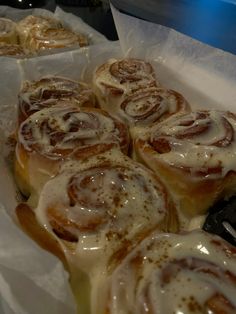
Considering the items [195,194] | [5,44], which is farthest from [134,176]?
[5,44]

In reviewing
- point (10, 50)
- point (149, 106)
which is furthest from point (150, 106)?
point (10, 50)

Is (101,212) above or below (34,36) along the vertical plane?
above

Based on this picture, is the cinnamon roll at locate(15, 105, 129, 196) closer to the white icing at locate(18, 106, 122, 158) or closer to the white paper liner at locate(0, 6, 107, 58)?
the white icing at locate(18, 106, 122, 158)

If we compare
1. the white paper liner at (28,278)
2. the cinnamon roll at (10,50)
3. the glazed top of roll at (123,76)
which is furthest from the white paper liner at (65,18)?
the white paper liner at (28,278)

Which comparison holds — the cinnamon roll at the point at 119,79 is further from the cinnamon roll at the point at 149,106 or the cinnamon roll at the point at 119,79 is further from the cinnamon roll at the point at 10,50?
the cinnamon roll at the point at 10,50

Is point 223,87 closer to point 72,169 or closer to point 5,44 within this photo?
point 72,169

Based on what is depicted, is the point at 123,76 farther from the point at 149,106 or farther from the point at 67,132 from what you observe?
the point at 67,132
